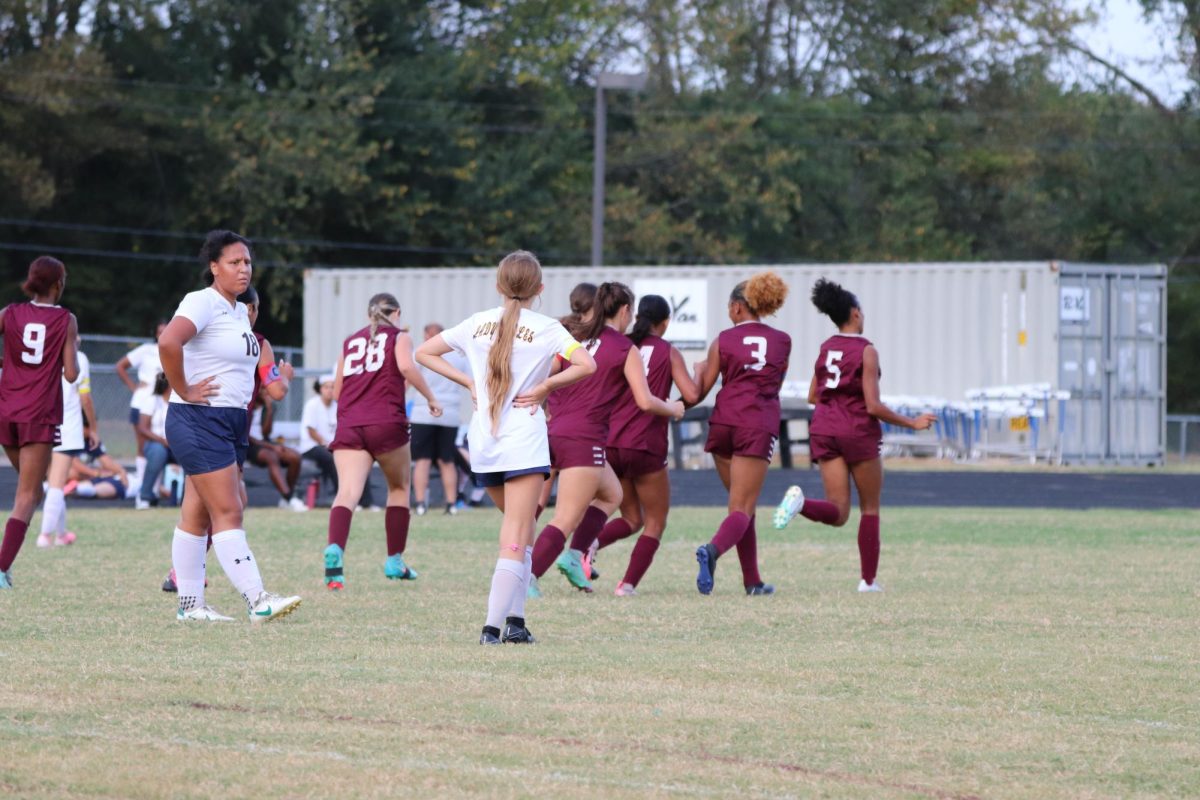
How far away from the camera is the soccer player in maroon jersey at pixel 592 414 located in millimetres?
9938

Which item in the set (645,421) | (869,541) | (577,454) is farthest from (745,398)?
(577,454)

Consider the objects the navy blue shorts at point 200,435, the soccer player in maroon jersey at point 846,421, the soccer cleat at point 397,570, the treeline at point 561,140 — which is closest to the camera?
the navy blue shorts at point 200,435

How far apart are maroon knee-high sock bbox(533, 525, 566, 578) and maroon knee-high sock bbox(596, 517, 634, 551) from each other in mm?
1668

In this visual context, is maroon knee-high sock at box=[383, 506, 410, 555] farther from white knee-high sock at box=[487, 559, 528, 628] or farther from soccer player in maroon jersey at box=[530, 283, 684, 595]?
white knee-high sock at box=[487, 559, 528, 628]

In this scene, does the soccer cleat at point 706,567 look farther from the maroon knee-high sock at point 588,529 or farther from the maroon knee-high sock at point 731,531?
the maroon knee-high sock at point 588,529

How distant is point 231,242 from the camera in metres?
9.22

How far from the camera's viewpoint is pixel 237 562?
30.0 ft

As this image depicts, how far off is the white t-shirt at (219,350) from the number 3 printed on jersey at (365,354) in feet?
8.54

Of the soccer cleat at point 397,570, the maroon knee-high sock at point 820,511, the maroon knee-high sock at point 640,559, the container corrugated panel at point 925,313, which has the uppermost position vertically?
the container corrugated panel at point 925,313

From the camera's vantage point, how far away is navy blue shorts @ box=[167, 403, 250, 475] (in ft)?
29.7

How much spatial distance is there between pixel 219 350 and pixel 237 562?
101 cm

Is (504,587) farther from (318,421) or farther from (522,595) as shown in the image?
(318,421)

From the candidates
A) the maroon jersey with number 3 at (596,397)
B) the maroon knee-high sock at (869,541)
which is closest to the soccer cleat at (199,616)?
the maroon jersey with number 3 at (596,397)

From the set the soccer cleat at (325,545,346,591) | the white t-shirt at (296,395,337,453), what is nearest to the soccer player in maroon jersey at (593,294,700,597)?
the soccer cleat at (325,545,346,591)
